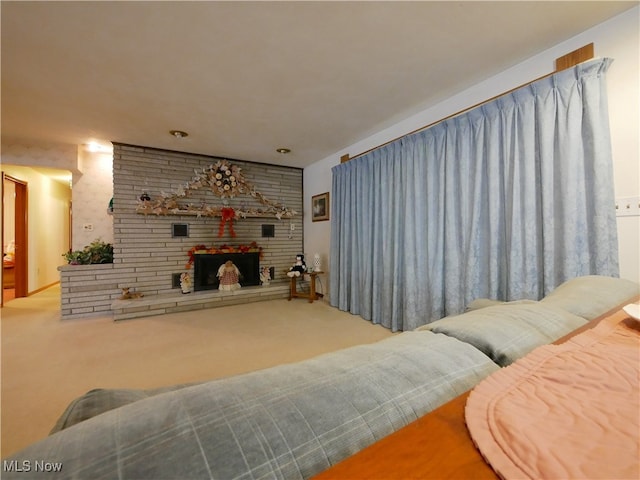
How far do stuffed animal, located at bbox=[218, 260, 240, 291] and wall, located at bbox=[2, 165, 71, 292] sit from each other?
3.75 meters

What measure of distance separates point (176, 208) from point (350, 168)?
267cm

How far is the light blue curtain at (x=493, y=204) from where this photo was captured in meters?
1.65

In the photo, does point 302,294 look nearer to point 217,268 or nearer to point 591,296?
point 217,268

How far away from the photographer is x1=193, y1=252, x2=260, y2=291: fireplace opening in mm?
4164

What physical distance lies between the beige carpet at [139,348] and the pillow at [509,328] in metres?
1.80

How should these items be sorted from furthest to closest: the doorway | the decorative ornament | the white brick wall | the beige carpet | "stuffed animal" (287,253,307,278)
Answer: the doorway → "stuffed animal" (287,253,307,278) → the decorative ornament → the white brick wall → the beige carpet

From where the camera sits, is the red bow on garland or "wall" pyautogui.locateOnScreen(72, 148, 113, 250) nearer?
"wall" pyautogui.locateOnScreen(72, 148, 113, 250)

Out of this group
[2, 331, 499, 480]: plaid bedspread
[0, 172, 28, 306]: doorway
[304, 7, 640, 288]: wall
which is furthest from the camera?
[0, 172, 28, 306]: doorway

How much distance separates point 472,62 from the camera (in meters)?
2.00

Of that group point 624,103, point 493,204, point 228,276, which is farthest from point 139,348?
point 624,103

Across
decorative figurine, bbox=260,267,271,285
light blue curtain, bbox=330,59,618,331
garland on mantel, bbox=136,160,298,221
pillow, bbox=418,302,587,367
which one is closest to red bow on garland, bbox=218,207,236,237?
garland on mantel, bbox=136,160,298,221

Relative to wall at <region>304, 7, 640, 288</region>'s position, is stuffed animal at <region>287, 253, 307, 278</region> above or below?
below

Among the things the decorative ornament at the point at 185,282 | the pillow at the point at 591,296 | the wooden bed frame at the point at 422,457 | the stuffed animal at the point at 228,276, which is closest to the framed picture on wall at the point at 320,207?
the stuffed animal at the point at 228,276

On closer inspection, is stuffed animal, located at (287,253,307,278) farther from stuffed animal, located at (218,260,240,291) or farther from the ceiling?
the ceiling
